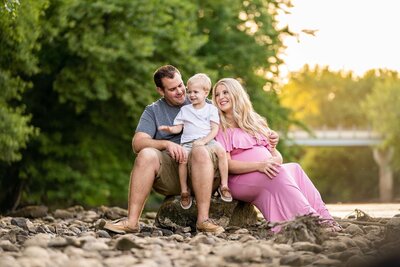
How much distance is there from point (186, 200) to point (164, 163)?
0.48 meters

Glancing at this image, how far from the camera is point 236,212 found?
31.5 ft

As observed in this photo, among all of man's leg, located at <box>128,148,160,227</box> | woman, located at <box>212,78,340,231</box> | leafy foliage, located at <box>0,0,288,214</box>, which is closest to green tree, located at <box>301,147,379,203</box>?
leafy foliage, located at <box>0,0,288,214</box>

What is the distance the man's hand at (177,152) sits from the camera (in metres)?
8.80

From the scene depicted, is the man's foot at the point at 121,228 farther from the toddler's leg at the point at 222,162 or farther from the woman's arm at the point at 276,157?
the woman's arm at the point at 276,157

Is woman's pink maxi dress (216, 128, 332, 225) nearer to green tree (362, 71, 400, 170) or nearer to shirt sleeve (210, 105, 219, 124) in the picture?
shirt sleeve (210, 105, 219, 124)

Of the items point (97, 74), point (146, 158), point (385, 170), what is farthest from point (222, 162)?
point (385, 170)

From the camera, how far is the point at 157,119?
362 inches

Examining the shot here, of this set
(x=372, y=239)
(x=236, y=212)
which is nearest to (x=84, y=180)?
(x=236, y=212)

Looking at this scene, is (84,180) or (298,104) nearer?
(84,180)

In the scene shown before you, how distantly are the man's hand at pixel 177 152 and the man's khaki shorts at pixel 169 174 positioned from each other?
8 cm

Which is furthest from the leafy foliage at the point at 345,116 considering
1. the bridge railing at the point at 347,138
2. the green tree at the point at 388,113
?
the bridge railing at the point at 347,138

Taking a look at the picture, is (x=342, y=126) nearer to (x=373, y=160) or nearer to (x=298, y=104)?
(x=298, y=104)

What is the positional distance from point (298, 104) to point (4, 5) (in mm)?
73889

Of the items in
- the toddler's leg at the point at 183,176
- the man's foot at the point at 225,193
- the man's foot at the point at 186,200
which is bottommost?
the man's foot at the point at 186,200
